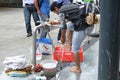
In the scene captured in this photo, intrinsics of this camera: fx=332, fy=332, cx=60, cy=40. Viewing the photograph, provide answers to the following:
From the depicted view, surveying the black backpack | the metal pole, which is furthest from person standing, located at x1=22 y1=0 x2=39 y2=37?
the metal pole

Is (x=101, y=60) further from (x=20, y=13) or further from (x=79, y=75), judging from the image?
(x=20, y=13)

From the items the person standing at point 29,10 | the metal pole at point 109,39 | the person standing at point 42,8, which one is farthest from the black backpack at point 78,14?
the person standing at point 29,10

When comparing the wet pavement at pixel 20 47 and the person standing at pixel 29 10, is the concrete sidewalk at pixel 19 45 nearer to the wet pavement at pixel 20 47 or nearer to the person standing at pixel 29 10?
the wet pavement at pixel 20 47

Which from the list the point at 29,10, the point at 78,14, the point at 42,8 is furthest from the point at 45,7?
the point at 78,14

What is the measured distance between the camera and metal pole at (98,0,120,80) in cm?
298

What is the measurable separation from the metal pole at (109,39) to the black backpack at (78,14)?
6.44ft

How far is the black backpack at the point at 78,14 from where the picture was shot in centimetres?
509

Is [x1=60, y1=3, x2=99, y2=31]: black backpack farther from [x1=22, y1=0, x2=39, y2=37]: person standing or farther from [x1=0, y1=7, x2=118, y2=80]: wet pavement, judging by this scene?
[x1=22, y1=0, x2=39, y2=37]: person standing

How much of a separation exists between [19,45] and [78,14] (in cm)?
350

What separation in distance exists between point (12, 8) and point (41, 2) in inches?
291

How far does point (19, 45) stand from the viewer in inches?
328

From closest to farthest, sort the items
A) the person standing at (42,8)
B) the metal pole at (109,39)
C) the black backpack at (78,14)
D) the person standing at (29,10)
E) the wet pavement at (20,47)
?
the metal pole at (109,39) < the black backpack at (78,14) < the wet pavement at (20,47) < the person standing at (42,8) < the person standing at (29,10)

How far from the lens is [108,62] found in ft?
10.3

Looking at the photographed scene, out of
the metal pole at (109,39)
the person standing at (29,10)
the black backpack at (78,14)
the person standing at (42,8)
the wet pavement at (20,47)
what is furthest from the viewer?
the person standing at (29,10)
